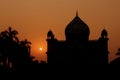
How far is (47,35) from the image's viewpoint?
88.7 m

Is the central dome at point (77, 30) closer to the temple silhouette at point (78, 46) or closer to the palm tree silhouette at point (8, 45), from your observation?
the temple silhouette at point (78, 46)

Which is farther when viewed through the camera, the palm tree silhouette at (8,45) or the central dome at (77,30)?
the central dome at (77,30)

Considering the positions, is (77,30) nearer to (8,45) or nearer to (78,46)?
(78,46)

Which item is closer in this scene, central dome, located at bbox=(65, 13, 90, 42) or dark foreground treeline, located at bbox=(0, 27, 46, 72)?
dark foreground treeline, located at bbox=(0, 27, 46, 72)

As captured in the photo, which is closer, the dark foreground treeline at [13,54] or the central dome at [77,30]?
the dark foreground treeline at [13,54]

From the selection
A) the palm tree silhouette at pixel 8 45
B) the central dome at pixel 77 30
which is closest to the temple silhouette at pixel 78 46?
the central dome at pixel 77 30

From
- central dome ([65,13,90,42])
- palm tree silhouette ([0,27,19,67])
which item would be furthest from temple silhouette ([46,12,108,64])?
palm tree silhouette ([0,27,19,67])

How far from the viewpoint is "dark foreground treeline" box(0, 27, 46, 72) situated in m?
72.5

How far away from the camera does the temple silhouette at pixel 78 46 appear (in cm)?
8481

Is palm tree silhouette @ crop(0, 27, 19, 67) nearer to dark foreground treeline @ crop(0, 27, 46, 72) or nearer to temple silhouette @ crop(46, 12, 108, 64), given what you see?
dark foreground treeline @ crop(0, 27, 46, 72)

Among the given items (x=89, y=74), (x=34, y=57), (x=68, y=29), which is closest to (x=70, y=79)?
(x=89, y=74)

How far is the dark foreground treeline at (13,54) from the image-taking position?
7250cm

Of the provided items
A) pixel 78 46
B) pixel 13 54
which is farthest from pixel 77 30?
pixel 13 54

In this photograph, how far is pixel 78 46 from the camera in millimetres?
86438
